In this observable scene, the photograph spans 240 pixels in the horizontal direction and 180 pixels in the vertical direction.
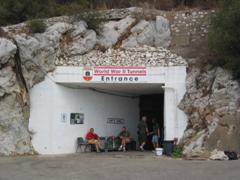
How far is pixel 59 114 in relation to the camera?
790 inches

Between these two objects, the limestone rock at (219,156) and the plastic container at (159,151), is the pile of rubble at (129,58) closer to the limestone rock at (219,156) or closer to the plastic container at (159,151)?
the plastic container at (159,151)

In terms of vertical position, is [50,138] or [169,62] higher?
[169,62]

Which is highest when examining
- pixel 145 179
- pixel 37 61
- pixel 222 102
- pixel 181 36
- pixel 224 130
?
pixel 181 36

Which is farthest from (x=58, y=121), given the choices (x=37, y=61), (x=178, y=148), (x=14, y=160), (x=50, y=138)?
(x=178, y=148)

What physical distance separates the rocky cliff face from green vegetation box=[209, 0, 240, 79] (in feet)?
2.01

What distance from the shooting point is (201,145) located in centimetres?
1709

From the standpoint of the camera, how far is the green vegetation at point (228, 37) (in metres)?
17.9

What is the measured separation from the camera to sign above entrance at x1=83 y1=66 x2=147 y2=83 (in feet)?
64.8

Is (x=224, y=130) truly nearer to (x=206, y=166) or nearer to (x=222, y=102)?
(x=222, y=102)

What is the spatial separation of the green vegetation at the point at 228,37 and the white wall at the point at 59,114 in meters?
6.51

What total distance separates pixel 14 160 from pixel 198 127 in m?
7.27

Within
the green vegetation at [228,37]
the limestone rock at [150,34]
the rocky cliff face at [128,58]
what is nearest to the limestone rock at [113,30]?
the rocky cliff face at [128,58]

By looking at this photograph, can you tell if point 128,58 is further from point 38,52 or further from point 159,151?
point 159,151

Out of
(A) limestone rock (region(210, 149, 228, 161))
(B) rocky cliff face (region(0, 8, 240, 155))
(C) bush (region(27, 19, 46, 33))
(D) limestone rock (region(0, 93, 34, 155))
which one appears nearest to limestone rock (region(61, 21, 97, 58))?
(B) rocky cliff face (region(0, 8, 240, 155))
